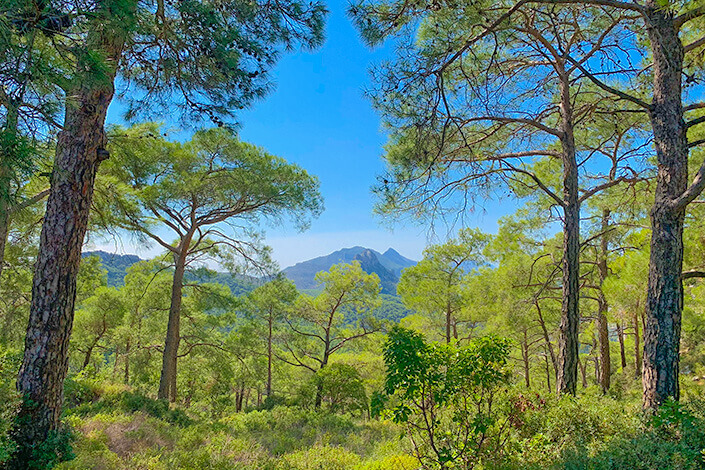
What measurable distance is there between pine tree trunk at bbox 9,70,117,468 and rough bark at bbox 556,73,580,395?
18.7 ft

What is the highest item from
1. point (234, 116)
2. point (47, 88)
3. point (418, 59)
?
point (418, 59)

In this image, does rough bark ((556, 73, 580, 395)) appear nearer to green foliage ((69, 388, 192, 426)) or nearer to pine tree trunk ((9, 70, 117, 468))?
pine tree trunk ((9, 70, 117, 468))

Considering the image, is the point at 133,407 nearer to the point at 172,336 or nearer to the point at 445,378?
the point at 172,336

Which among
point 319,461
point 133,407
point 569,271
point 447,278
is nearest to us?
point 319,461

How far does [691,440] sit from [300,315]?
11733mm

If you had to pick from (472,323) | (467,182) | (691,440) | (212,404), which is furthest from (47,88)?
(212,404)

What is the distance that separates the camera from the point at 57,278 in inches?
134

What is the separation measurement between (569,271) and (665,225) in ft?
4.32

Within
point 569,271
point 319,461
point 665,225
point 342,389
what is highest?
point 665,225

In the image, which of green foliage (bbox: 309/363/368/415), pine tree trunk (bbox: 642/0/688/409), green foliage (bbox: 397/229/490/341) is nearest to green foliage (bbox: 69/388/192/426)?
green foliage (bbox: 309/363/368/415)

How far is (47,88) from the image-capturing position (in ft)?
7.00

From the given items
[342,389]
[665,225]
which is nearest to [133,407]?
[342,389]

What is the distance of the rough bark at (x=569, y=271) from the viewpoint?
4445 millimetres

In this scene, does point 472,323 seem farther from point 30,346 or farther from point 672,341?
point 30,346
